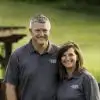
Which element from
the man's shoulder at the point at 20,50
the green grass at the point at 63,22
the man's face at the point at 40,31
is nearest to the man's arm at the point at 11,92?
the man's shoulder at the point at 20,50

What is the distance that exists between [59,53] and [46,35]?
15 cm

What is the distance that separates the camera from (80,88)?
A: 360 cm

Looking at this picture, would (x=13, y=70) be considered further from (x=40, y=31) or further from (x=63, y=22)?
→ (x=63, y=22)

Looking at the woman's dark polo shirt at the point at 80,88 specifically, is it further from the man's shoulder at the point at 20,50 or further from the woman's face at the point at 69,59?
the man's shoulder at the point at 20,50

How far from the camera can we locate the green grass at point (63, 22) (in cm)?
1480

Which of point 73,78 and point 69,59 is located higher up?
point 69,59

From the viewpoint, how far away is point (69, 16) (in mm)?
19062

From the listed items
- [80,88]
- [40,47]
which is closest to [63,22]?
[40,47]

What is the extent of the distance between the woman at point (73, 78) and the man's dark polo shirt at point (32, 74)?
59 millimetres

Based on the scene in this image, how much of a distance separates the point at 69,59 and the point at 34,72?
25 cm

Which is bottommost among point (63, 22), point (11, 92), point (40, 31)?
point (63, 22)

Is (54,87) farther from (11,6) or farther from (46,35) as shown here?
(11,6)

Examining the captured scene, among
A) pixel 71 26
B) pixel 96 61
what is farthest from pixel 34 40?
pixel 71 26

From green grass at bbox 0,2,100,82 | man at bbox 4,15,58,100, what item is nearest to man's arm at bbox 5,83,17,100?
man at bbox 4,15,58,100
